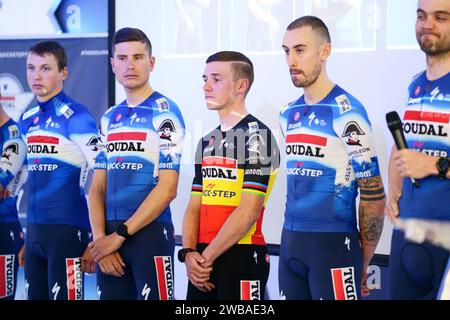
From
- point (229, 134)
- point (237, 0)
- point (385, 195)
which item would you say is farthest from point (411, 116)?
point (237, 0)

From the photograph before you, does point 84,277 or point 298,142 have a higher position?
point 298,142

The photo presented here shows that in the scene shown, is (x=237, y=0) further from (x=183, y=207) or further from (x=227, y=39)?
(x=183, y=207)

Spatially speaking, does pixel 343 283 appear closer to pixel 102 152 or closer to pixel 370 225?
pixel 370 225

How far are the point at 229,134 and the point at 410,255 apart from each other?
1.12 meters

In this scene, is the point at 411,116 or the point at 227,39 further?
the point at 227,39

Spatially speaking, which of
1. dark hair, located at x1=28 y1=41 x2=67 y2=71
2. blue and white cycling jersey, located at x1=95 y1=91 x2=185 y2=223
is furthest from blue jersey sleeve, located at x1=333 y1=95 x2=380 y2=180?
dark hair, located at x1=28 y1=41 x2=67 y2=71

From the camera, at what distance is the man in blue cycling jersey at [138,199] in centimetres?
408

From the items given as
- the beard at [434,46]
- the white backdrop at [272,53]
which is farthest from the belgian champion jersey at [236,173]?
the beard at [434,46]

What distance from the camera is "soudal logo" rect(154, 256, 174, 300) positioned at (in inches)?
160

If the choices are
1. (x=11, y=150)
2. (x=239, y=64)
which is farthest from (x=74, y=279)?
(x=239, y=64)

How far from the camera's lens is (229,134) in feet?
13.0

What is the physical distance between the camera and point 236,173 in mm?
3855

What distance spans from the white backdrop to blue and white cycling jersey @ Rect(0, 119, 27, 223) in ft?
2.36

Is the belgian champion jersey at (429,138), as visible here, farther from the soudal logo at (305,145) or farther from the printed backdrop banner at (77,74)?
the printed backdrop banner at (77,74)
